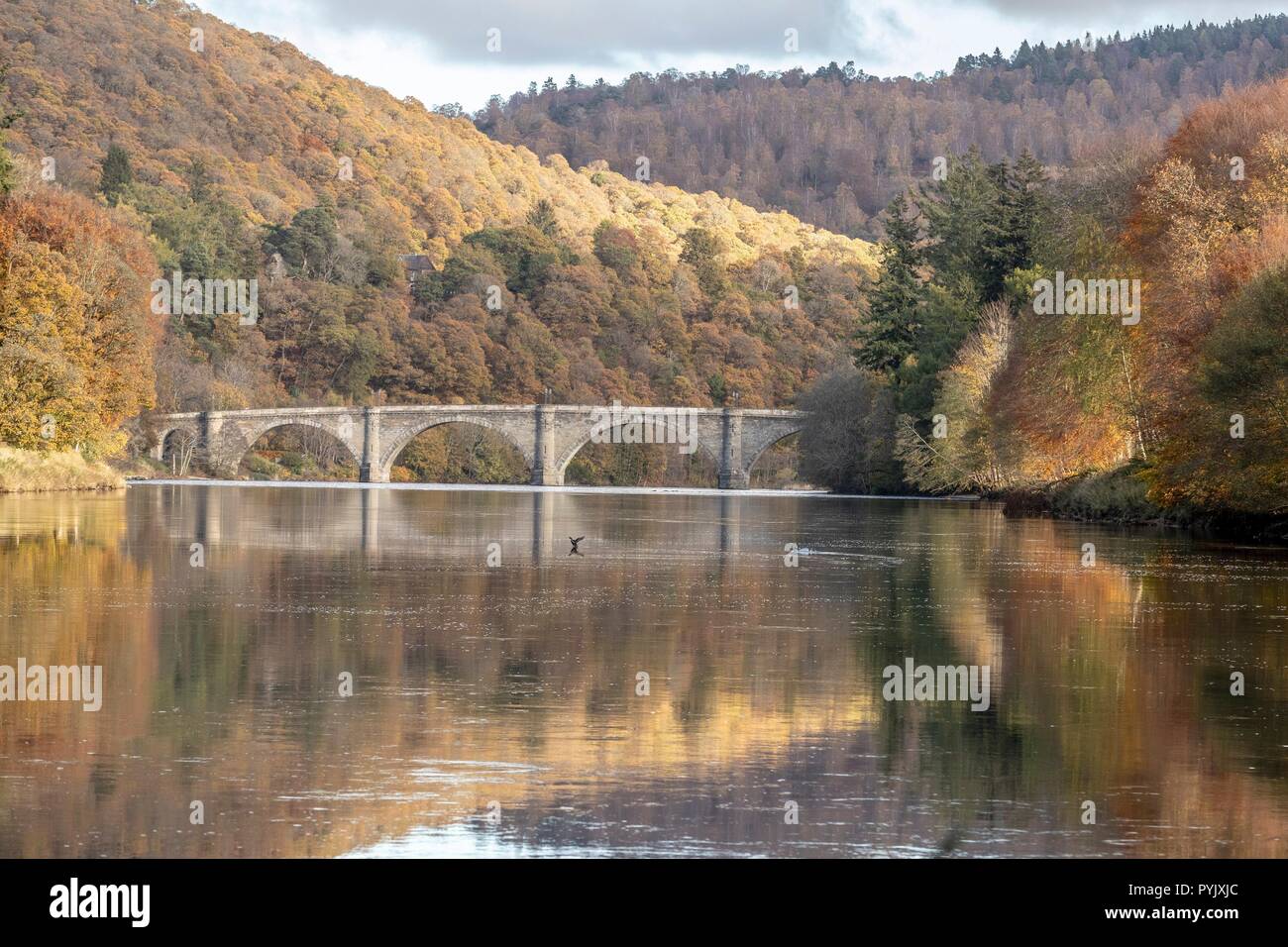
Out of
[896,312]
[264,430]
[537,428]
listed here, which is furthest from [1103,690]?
[537,428]

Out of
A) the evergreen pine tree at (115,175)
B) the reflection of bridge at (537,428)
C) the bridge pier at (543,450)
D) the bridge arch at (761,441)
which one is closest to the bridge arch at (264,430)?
the reflection of bridge at (537,428)

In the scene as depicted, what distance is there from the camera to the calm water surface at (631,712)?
29.2ft

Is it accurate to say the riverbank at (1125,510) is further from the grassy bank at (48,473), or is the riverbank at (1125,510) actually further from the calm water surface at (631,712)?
the grassy bank at (48,473)

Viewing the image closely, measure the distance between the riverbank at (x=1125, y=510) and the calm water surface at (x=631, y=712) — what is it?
10366 mm

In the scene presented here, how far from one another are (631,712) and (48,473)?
147 feet

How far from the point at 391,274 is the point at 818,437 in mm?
48816

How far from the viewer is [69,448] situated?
54062 mm

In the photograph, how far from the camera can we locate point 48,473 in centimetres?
5356

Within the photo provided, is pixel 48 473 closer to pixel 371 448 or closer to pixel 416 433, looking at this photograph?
pixel 371 448

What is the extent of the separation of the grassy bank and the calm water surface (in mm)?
25719
